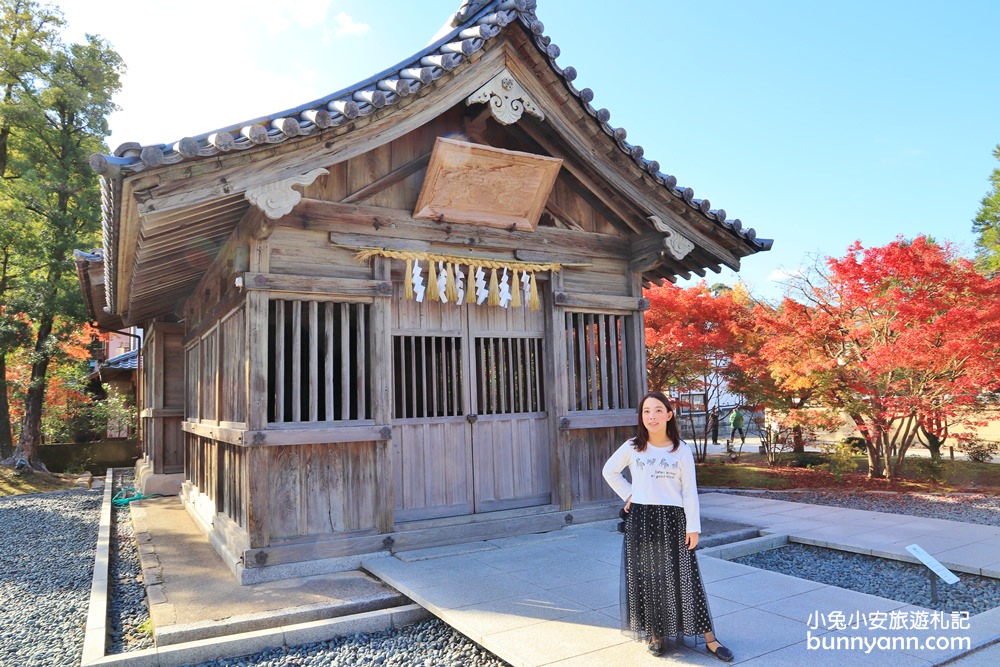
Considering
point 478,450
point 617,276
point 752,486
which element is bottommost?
point 752,486

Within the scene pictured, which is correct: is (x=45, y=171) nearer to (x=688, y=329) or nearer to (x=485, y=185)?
(x=485, y=185)

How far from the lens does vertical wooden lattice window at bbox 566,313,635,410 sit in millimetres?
8258

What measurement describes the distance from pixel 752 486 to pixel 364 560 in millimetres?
10263

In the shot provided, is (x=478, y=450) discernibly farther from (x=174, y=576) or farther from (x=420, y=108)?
(x=420, y=108)

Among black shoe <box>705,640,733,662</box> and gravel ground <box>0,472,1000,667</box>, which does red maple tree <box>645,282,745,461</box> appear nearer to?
gravel ground <box>0,472,1000,667</box>

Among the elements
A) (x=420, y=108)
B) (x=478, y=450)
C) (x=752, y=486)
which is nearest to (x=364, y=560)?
(x=478, y=450)

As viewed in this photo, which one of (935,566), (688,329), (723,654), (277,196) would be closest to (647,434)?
(723,654)

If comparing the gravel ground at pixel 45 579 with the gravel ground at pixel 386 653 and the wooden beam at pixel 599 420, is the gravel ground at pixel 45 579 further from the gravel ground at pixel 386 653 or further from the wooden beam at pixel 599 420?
the wooden beam at pixel 599 420

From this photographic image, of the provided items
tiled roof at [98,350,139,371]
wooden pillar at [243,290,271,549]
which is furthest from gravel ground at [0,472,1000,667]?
tiled roof at [98,350,139,371]

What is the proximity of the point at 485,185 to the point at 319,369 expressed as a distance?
2847 mm

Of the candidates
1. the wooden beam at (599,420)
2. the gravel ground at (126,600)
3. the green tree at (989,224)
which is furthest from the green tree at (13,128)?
the green tree at (989,224)

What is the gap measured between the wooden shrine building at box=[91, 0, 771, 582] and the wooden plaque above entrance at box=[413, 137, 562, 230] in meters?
0.02

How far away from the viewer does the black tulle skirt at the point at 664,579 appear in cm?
422

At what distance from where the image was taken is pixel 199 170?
548 centimetres
